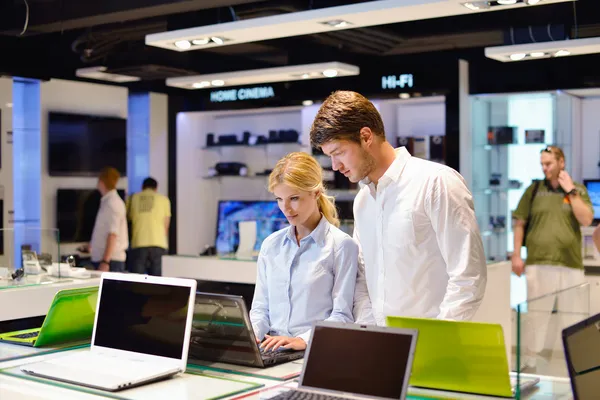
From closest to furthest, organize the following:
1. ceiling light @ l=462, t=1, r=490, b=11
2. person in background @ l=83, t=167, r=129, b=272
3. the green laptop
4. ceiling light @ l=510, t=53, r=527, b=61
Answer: the green laptop < ceiling light @ l=462, t=1, r=490, b=11 < ceiling light @ l=510, t=53, r=527, b=61 < person in background @ l=83, t=167, r=129, b=272

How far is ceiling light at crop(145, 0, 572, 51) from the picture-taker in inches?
189

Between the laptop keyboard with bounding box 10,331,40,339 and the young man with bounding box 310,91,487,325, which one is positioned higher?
the young man with bounding box 310,91,487,325

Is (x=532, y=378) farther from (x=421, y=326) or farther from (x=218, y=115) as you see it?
(x=218, y=115)

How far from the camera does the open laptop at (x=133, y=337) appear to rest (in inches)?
100

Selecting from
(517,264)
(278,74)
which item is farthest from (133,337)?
(278,74)

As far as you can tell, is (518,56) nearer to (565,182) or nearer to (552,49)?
(552,49)

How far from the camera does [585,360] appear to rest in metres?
1.94

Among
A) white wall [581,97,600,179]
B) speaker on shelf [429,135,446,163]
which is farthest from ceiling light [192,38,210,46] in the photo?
white wall [581,97,600,179]

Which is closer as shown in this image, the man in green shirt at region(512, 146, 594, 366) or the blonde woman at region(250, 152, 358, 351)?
the blonde woman at region(250, 152, 358, 351)

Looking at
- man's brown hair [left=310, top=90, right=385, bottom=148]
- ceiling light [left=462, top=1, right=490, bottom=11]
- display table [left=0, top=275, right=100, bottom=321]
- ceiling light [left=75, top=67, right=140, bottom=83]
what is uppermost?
ceiling light [left=75, top=67, right=140, bottom=83]

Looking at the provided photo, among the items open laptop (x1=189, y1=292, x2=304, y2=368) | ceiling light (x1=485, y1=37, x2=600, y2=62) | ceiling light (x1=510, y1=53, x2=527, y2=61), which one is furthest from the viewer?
ceiling light (x1=510, y1=53, x2=527, y2=61)

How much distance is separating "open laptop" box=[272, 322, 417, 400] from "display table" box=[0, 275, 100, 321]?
329 cm

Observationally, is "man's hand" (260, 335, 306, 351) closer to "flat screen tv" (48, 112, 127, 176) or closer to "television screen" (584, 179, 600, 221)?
"television screen" (584, 179, 600, 221)

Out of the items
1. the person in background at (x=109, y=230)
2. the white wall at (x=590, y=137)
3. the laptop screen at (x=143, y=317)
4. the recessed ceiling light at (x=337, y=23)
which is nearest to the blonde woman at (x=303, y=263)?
the laptop screen at (x=143, y=317)
